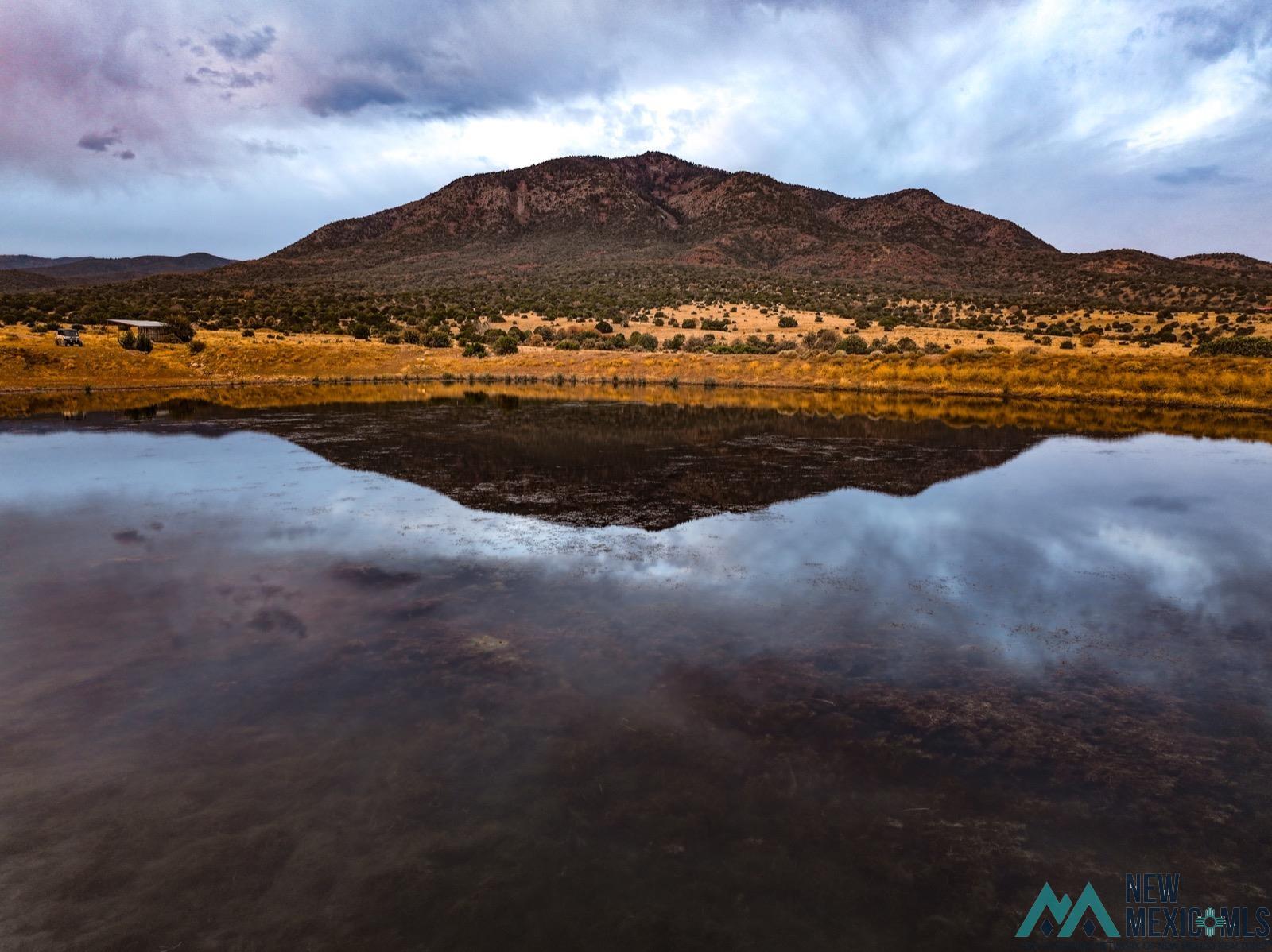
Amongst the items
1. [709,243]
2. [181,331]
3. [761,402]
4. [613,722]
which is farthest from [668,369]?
[709,243]

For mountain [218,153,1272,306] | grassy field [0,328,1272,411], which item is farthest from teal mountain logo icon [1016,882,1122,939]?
mountain [218,153,1272,306]

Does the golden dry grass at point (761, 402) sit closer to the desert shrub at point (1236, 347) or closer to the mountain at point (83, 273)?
the desert shrub at point (1236, 347)

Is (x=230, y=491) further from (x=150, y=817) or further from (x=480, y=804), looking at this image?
(x=480, y=804)

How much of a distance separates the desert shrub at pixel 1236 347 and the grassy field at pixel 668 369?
4.31 ft

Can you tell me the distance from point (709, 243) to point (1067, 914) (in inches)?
3891

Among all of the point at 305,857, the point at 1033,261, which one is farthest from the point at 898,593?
the point at 1033,261

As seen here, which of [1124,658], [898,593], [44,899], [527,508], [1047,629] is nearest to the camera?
[44,899]

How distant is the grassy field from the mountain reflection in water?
2205 centimetres

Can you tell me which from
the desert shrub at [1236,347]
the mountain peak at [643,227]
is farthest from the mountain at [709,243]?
the desert shrub at [1236,347]

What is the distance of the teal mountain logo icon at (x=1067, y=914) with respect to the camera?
385 centimetres

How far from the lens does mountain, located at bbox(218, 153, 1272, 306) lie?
8081 cm

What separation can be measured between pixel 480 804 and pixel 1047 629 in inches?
254

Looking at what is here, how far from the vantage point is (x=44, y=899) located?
3.88 metres

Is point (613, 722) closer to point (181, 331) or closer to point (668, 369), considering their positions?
point (668, 369)
